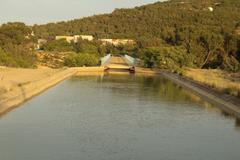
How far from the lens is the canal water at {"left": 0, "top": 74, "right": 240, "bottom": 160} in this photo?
34.1 feet

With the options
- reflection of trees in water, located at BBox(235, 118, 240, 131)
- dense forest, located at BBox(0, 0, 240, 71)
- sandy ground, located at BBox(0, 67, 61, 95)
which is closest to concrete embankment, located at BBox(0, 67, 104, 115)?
sandy ground, located at BBox(0, 67, 61, 95)

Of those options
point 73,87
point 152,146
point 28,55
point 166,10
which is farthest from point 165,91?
point 166,10

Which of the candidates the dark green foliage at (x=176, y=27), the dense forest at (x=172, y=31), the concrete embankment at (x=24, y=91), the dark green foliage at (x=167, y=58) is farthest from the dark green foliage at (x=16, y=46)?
the dark green foliage at (x=176, y=27)

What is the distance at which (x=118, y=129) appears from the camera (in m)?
13.4

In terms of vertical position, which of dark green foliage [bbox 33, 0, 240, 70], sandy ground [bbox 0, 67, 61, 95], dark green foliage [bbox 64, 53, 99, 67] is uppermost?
dark green foliage [bbox 33, 0, 240, 70]

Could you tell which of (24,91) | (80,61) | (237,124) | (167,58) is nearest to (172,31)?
(80,61)

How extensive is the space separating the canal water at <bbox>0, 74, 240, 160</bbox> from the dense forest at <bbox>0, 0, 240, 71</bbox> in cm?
2255

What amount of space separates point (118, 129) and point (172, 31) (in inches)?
1994

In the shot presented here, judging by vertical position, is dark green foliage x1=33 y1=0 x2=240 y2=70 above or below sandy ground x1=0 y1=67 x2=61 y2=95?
above

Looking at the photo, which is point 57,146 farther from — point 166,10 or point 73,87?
point 166,10

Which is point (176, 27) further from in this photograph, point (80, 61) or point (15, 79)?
point (15, 79)

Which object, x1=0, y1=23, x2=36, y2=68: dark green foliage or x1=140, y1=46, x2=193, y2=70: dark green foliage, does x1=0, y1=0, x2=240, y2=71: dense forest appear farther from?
x1=0, y1=23, x2=36, y2=68: dark green foliage

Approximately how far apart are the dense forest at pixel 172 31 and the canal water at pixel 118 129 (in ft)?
74.0

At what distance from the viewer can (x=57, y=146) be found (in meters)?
10.9
